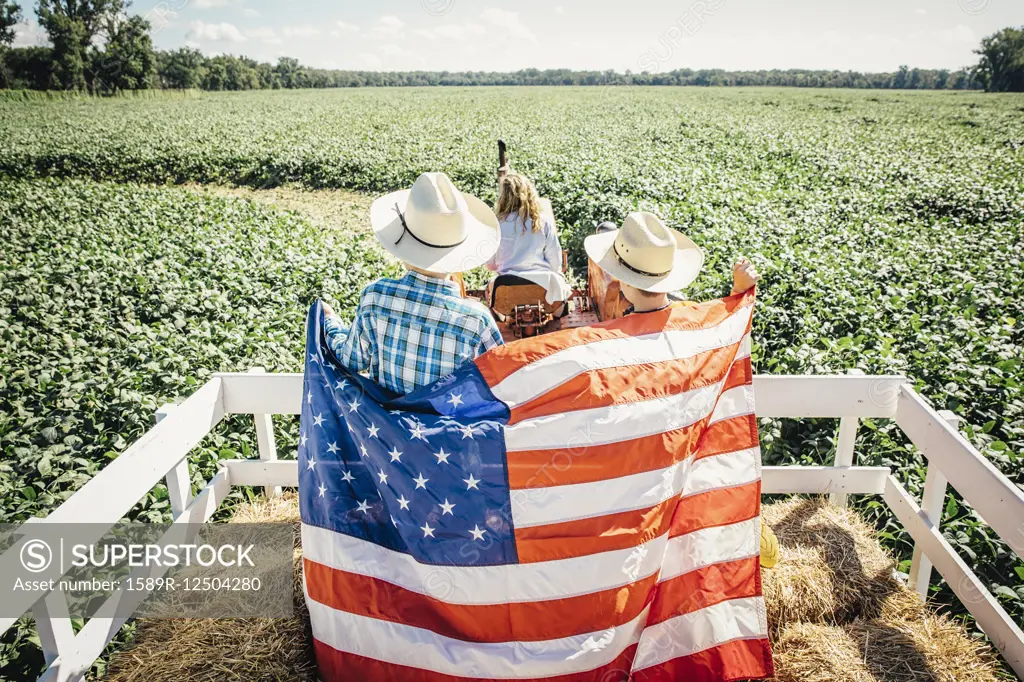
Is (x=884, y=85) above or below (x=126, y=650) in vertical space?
above

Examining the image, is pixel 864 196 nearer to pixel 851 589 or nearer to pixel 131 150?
pixel 851 589

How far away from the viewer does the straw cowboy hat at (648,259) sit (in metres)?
3.24

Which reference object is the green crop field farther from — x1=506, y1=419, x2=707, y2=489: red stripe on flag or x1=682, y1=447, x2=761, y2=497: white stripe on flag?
x1=506, y1=419, x2=707, y2=489: red stripe on flag

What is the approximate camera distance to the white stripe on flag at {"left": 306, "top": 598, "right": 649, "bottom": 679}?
103 inches

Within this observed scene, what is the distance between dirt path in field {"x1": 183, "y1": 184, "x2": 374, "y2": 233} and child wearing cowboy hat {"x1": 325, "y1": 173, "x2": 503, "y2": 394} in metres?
11.5

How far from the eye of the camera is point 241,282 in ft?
27.5

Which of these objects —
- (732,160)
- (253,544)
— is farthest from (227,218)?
(732,160)

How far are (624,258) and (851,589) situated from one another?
2188mm

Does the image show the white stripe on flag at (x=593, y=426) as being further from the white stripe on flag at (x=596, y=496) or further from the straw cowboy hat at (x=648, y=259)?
A: the straw cowboy hat at (x=648, y=259)

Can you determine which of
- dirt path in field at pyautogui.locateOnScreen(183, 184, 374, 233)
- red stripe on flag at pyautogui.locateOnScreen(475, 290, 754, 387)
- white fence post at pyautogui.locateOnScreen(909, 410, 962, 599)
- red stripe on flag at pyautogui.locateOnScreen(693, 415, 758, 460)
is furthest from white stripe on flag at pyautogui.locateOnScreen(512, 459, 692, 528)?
dirt path in field at pyautogui.locateOnScreen(183, 184, 374, 233)

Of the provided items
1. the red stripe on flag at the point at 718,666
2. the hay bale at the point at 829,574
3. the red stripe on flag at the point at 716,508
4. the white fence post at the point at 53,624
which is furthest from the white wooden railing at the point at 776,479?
the red stripe on flag at the point at 718,666

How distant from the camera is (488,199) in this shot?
16.2 m

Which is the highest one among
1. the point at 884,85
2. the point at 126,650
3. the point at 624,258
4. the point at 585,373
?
the point at 884,85

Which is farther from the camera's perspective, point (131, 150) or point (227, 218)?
point (131, 150)
